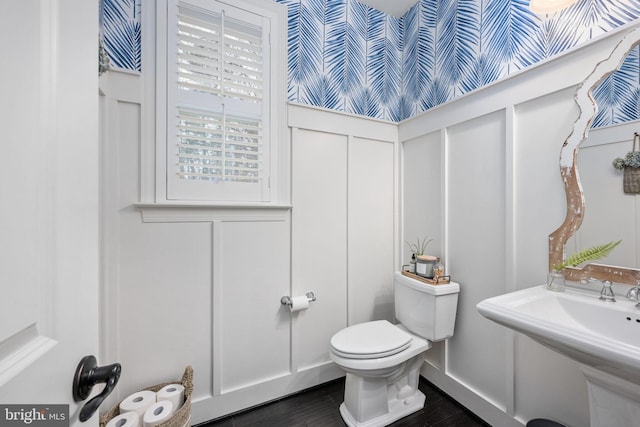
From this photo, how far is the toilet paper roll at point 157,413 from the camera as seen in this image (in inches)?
46.5

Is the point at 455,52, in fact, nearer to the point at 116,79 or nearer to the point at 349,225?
the point at 349,225

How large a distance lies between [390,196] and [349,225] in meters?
0.45

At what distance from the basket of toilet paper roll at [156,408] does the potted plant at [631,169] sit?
84.6 inches

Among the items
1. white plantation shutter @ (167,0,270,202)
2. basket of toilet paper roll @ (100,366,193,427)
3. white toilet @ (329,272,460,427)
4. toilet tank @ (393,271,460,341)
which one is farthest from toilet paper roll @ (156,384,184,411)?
toilet tank @ (393,271,460,341)

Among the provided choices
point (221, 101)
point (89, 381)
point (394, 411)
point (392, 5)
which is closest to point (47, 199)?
point (89, 381)

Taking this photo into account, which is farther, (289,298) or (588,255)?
(289,298)

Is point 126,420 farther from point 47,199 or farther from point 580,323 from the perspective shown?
point 580,323

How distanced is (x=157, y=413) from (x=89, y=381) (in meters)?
1.04

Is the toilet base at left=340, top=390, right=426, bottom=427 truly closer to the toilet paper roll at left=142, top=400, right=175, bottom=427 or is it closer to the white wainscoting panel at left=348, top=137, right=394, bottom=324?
the white wainscoting panel at left=348, top=137, right=394, bottom=324

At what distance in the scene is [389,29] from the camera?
6.97 feet

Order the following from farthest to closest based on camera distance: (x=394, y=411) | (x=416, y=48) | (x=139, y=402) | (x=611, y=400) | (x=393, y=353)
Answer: (x=416, y=48), (x=394, y=411), (x=393, y=353), (x=139, y=402), (x=611, y=400)

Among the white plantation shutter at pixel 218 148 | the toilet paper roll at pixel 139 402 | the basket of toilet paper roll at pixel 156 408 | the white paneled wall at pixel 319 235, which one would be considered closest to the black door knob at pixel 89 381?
the basket of toilet paper roll at pixel 156 408

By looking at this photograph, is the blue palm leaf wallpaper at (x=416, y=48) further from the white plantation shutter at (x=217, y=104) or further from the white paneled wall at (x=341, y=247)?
the white plantation shutter at (x=217, y=104)

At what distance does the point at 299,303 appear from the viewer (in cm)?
170
